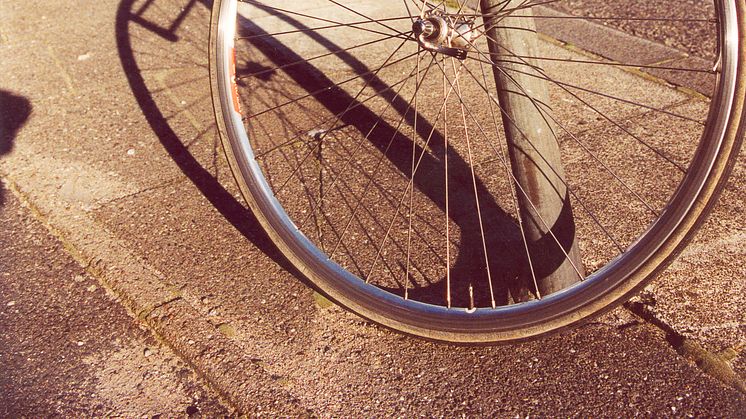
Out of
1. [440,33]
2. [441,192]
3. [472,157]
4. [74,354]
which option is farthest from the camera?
[472,157]

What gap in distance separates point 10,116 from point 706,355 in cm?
286

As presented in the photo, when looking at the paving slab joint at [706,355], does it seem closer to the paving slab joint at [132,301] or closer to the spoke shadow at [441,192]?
the spoke shadow at [441,192]

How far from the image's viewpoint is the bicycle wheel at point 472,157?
5.75ft

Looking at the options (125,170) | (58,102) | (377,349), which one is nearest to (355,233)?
(377,349)

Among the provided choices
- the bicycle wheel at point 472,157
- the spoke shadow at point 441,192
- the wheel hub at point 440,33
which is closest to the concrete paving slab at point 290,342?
the bicycle wheel at point 472,157

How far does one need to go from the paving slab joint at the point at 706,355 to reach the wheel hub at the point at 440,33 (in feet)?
3.02

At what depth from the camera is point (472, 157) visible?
2.94 meters

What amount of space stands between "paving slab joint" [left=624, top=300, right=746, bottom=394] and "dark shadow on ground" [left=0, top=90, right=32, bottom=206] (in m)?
2.49

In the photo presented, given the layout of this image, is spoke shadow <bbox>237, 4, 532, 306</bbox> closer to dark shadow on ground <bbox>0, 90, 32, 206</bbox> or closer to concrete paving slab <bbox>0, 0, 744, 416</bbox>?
concrete paving slab <bbox>0, 0, 744, 416</bbox>

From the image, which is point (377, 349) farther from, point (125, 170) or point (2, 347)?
point (125, 170)

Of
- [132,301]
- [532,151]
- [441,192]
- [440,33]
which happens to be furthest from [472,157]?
[132,301]

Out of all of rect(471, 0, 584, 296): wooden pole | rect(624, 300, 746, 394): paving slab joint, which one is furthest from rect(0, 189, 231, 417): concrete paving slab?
rect(624, 300, 746, 394): paving slab joint

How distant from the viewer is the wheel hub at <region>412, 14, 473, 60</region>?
6.40 ft

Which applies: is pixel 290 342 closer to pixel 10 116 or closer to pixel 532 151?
pixel 532 151
